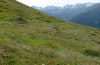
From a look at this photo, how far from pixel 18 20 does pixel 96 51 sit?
24215mm

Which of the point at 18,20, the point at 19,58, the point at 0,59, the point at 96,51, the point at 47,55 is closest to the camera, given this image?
the point at 0,59

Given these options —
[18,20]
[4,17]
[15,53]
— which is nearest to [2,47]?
[15,53]

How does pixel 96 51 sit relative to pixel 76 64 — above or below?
below

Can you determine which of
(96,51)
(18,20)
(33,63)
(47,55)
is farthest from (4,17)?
(33,63)

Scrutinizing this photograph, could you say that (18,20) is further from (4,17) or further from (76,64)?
(76,64)

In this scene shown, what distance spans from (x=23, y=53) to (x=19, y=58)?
4.56 ft

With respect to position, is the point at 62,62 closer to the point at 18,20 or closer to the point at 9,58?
the point at 9,58

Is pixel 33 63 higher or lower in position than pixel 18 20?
higher

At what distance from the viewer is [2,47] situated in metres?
21.2

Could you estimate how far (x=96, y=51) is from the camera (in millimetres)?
39500

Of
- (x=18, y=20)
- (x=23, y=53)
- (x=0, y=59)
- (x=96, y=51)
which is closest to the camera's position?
(x=0, y=59)

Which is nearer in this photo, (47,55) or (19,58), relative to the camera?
(19,58)

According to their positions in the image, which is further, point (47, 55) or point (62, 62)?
point (47, 55)

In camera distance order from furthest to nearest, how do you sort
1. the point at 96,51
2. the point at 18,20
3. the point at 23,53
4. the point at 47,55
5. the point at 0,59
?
the point at 18,20 → the point at 96,51 → the point at 47,55 → the point at 23,53 → the point at 0,59
